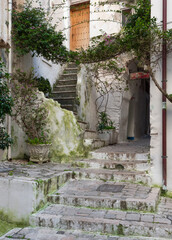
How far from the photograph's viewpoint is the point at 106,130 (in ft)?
27.5

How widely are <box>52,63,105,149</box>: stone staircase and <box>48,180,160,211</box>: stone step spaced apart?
2.08 meters

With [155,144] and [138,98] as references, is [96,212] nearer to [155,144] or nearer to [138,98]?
[155,144]

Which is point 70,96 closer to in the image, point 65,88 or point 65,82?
point 65,88

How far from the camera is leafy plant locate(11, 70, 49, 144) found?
5.71 meters

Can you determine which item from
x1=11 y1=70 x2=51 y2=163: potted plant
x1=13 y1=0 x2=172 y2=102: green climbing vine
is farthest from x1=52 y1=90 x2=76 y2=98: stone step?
x1=11 y1=70 x2=51 y2=163: potted plant

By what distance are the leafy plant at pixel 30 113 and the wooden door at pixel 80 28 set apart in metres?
5.97

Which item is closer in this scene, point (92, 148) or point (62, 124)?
point (62, 124)

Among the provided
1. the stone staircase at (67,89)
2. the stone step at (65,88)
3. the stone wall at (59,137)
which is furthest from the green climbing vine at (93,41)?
the stone step at (65,88)

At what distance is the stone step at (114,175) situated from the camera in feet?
14.7

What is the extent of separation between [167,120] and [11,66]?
156 inches

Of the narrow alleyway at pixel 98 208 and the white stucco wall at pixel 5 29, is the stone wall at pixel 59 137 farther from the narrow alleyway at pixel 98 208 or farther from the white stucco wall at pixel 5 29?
the narrow alleyway at pixel 98 208

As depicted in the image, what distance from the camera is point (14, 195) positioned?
3.46 metres

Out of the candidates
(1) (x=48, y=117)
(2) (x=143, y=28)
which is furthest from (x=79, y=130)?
(2) (x=143, y=28)

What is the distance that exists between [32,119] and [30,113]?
0.19 m
